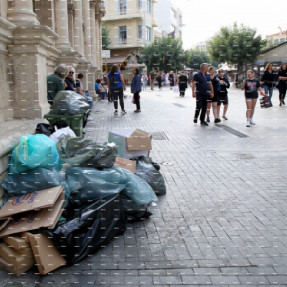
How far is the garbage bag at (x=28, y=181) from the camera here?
3.38 meters

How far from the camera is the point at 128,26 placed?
4616 centimetres

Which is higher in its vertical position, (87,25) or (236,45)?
(236,45)

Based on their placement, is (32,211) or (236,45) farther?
(236,45)

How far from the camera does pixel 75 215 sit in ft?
10.6

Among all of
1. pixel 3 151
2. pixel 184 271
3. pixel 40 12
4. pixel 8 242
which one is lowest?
pixel 184 271

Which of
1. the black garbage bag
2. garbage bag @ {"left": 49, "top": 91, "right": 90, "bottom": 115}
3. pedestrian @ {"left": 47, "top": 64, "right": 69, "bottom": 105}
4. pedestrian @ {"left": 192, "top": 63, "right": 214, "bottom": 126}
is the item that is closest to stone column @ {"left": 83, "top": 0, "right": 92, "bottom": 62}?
pedestrian @ {"left": 192, "top": 63, "right": 214, "bottom": 126}

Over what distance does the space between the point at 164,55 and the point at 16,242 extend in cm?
4815

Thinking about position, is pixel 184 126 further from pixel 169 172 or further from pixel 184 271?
pixel 184 271

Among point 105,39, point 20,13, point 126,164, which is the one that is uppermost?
point 105,39

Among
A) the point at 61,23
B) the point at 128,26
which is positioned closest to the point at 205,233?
the point at 61,23

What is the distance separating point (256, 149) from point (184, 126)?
335cm

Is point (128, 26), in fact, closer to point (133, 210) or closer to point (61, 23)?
point (61, 23)

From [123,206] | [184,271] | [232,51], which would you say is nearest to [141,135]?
[123,206]

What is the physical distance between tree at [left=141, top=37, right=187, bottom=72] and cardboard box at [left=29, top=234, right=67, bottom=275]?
1864 inches
